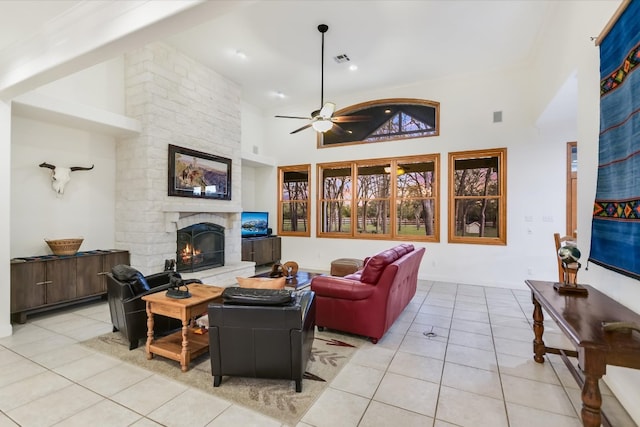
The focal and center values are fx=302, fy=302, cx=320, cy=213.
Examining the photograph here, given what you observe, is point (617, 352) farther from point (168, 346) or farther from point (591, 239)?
point (168, 346)

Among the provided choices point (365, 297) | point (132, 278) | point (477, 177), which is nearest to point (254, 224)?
point (132, 278)

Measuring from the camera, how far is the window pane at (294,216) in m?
8.12

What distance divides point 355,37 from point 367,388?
16.2 feet

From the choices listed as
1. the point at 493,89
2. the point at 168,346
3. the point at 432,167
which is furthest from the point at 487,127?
the point at 168,346

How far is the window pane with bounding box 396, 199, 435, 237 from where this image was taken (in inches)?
262

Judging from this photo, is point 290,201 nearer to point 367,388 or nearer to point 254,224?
point 254,224

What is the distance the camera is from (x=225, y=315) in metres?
2.34

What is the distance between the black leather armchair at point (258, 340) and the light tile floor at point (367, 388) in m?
0.26

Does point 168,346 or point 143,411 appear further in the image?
point 168,346

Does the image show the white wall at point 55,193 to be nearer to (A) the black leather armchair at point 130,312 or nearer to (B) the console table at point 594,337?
(A) the black leather armchair at point 130,312

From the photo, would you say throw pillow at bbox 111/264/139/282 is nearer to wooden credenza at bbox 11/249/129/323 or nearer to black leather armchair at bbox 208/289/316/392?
black leather armchair at bbox 208/289/316/392

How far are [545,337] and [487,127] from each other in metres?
4.17

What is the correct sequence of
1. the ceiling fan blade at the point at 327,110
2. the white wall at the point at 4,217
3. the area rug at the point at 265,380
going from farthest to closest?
the ceiling fan blade at the point at 327,110 → the white wall at the point at 4,217 → the area rug at the point at 265,380

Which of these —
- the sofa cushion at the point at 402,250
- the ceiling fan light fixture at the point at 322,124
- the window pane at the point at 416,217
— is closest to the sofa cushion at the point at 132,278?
the sofa cushion at the point at 402,250
